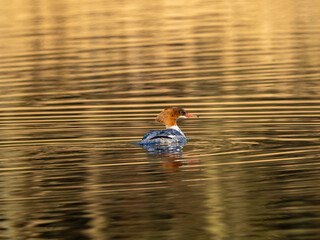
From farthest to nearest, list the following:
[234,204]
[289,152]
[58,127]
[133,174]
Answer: [58,127], [289,152], [133,174], [234,204]

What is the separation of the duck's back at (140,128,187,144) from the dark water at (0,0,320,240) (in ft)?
1.01

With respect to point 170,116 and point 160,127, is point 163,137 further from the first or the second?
point 160,127

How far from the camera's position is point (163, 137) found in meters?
17.0

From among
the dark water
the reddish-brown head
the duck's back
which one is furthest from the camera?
the reddish-brown head

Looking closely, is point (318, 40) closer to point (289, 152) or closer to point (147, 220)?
point (289, 152)

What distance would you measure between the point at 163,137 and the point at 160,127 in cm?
327

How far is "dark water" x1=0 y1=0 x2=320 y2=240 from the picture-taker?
11.3 metres

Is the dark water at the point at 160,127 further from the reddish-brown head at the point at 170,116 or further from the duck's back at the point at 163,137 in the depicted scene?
the reddish-brown head at the point at 170,116

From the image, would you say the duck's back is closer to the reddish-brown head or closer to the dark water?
the dark water

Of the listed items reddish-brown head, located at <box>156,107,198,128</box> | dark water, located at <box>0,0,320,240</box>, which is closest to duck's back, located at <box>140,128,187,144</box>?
dark water, located at <box>0,0,320,240</box>

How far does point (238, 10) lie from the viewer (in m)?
56.7

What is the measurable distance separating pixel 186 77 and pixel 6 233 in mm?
18353

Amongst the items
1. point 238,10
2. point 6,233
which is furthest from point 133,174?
point 238,10

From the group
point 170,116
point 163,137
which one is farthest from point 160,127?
point 163,137
